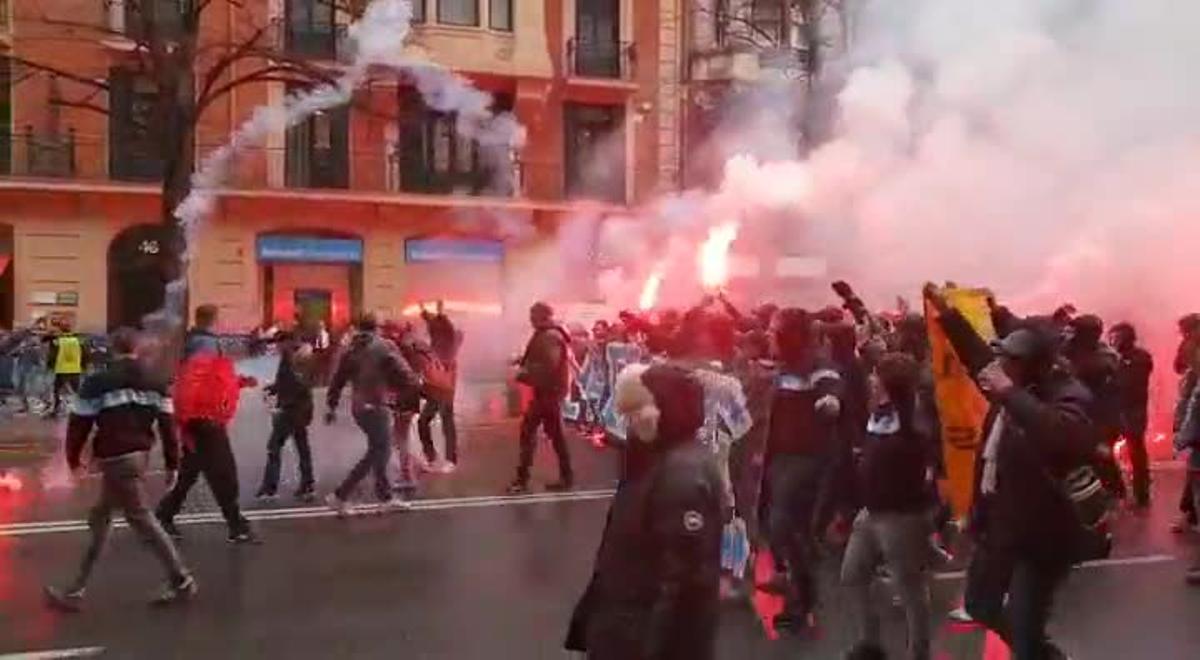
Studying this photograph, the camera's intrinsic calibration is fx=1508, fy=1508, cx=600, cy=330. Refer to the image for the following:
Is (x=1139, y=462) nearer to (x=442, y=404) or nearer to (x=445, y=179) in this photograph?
(x=442, y=404)

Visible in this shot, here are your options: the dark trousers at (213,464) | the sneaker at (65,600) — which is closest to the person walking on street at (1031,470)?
the sneaker at (65,600)

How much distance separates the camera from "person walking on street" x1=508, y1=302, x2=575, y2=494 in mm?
13141

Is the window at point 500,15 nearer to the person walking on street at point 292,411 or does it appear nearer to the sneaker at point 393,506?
the person walking on street at point 292,411

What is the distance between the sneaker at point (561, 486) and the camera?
13266 millimetres

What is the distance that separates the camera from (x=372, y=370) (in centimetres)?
1175

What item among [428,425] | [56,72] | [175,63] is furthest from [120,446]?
[56,72]

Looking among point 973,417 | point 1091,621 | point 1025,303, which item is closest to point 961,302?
point 973,417

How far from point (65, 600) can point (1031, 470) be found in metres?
5.36

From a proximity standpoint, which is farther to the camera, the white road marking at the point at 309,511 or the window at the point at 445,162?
the window at the point at 445,162

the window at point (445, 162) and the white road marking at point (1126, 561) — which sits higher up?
the window at point (445, 162)

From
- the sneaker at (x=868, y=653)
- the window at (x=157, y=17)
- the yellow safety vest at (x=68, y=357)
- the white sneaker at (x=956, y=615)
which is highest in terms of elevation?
the window at (x=157, y=17)

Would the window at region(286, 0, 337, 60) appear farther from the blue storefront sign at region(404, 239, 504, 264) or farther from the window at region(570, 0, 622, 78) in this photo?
the window at region(570, 0, 622, 78)

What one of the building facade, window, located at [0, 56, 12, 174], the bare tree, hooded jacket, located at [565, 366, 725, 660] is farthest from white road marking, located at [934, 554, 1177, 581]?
window, located at [0, 56, 12, 174]

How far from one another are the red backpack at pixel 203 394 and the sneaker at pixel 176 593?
1.82 meters
